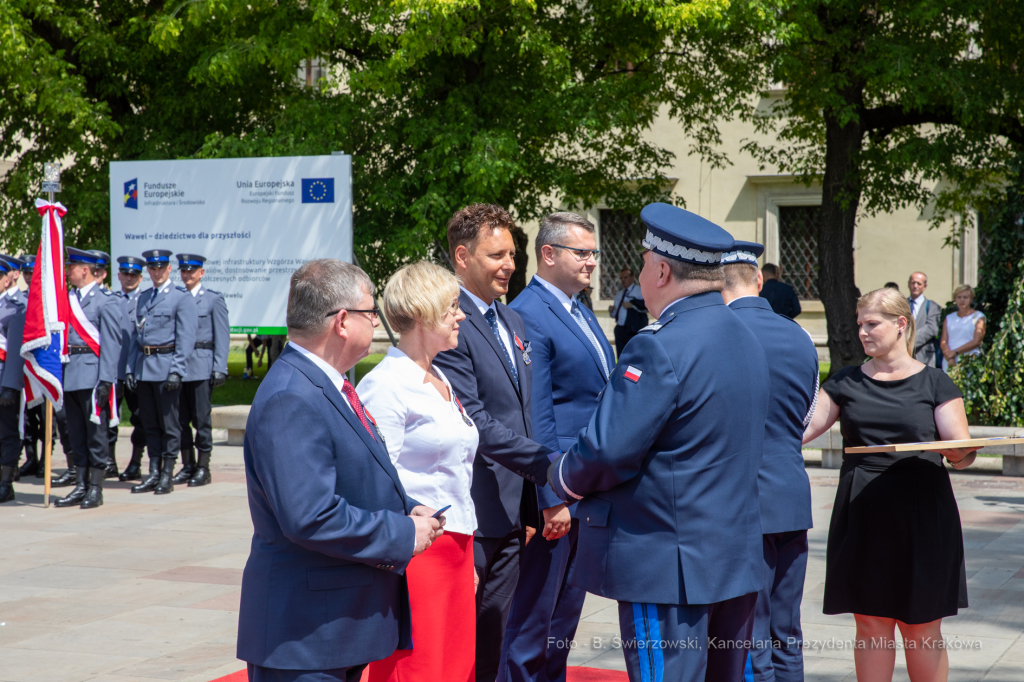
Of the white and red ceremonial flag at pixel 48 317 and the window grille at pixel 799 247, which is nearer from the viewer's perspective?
the white and red ceremonial flag at pixel 48 317

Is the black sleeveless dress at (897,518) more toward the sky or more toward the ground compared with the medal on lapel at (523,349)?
more toward the ground

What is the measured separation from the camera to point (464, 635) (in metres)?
3.23

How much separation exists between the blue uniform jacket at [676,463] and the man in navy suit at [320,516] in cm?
51

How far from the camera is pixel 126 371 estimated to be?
31.2 feet

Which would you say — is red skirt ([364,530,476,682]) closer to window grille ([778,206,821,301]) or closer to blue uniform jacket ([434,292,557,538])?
blue uniform jacket ([434,292,557,538])

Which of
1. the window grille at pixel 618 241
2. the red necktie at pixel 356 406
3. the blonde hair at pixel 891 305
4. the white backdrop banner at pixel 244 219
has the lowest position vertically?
the red necktie at pixel 356 406

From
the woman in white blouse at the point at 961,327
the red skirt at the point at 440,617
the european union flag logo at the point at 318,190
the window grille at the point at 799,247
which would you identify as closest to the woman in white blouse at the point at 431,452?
the red skirt at the point at 440,617

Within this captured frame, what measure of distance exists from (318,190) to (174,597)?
6.10 m

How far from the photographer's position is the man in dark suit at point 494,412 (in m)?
3.57

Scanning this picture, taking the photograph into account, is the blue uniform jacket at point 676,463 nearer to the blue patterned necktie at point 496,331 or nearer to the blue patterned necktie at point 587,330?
the blue patterned necktie at point 496,331

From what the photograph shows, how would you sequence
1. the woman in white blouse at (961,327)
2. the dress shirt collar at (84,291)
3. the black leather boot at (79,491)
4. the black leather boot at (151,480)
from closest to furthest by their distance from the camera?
the black leather boot at (79,491) → the dress shirt collar at (84,291) → the black leather boot at (151,480) → the woman in white blouse at (961,327)

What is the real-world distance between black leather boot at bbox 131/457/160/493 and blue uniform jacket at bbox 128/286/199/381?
2.69 ft

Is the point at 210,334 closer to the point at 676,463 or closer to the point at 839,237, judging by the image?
the point at 676,463

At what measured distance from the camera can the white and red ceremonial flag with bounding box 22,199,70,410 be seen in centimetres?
846
